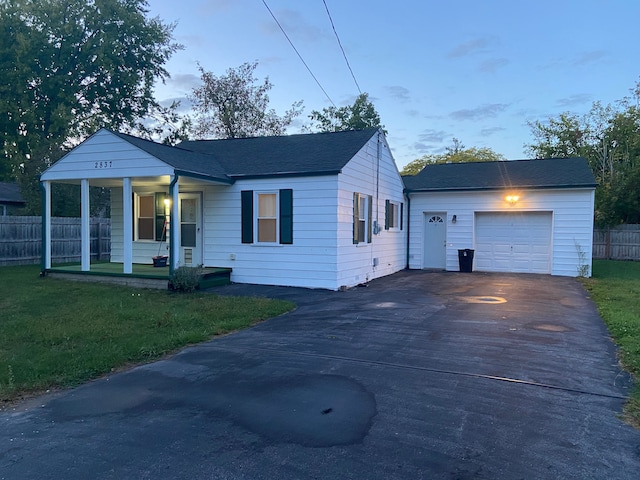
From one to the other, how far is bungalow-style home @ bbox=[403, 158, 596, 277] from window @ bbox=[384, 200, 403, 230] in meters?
1.11

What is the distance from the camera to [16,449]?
355 centimetres

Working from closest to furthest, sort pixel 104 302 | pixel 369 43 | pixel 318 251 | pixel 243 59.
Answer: pixel 104 302
pixel 318 251
pixel 369 43
pixel 243 59

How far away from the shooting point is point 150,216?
48.7 feet

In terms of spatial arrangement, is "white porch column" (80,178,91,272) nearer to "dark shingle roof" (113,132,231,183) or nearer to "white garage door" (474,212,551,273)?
"dark shingle roof" (113,132,231,183)

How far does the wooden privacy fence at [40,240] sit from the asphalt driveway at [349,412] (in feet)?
45.9

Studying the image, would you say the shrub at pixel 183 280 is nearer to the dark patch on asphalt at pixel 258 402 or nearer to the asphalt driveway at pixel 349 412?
the asphalt driveway at pixel 349 412

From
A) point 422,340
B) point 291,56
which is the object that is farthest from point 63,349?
point 291,56

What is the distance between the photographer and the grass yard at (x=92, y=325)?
18.1 ft

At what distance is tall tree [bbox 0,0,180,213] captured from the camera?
78.1 feet

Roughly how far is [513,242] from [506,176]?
257 cm

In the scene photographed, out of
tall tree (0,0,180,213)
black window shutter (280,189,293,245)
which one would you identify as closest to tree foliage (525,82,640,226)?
black window shutter (280,189,293,245)

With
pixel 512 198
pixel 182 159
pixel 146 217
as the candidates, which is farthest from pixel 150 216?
A: pixel 512 198

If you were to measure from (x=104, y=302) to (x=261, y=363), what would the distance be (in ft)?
18.3

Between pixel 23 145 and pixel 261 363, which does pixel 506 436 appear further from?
pixel 23 145
